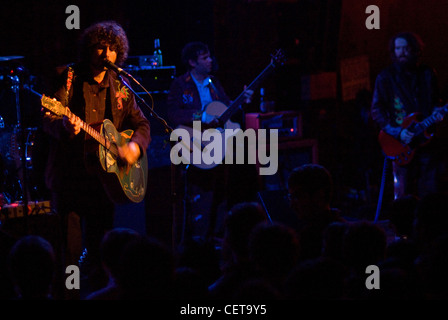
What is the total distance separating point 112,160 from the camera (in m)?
4.33

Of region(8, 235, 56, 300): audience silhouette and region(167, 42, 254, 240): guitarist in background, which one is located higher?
region(167, 42, 254, 240): guitarist in background

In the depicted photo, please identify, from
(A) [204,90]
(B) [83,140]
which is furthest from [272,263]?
(A) [204,90]

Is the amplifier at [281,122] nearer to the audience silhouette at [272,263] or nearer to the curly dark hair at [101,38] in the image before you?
the curly dark hair at [101,38]

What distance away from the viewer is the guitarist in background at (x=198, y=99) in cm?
630

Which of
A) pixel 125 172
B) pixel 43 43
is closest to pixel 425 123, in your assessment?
pixel 125 172

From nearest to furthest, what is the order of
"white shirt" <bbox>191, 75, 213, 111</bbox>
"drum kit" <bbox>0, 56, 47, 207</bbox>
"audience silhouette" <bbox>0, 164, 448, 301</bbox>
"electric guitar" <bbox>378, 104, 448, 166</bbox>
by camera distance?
"audience silhouette" <bbox>0, 164, 448, 301</bbox>, "drum kit" <bbox>0, 56, 47, 207</bbox>, "electric guitar" <bbox>378, 104, 448, 166</bbox>, "white shirt" <bbox>191, 75, 213, 111</bbox>

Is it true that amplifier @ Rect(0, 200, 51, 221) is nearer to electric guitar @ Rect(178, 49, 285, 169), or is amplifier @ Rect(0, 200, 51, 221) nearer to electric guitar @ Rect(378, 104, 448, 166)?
electric guitar @ Rect(178, 49, 285, 169)

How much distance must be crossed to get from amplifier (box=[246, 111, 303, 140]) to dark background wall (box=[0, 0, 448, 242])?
24 cm

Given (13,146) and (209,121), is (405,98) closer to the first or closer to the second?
(209,121)

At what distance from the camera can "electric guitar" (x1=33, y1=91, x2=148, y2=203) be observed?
3.88 meters

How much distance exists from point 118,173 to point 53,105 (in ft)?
2.53

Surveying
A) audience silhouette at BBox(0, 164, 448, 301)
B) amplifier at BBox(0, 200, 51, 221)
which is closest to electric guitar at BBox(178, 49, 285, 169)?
amplifier at BBox(0, 200, 51, 221)

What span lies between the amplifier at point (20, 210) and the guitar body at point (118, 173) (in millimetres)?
489
